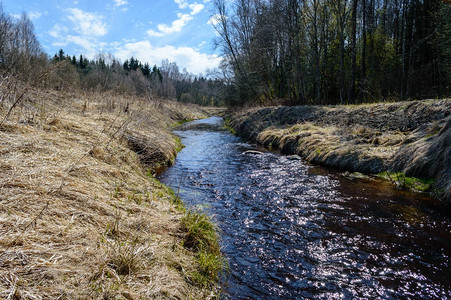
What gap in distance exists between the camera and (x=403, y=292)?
2.96m

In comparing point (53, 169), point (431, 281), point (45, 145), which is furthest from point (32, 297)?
point (431, 281)

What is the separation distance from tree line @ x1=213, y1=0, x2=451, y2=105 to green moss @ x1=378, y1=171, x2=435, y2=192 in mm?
11017

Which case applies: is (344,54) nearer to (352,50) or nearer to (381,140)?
(352,50)

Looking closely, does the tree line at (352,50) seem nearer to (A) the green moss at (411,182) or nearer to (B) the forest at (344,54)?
(B) the forest at (344,54)

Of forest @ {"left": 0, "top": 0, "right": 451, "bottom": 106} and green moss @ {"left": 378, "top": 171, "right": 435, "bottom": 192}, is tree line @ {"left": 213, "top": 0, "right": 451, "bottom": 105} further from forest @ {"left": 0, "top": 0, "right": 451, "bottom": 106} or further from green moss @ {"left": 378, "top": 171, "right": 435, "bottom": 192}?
green moss @ {"left": 378, "top": 171, "right": 435, "bottom": 192}

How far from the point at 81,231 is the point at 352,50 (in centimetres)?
1848

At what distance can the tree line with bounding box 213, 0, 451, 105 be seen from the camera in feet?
56.0

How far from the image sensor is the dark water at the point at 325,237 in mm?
3084

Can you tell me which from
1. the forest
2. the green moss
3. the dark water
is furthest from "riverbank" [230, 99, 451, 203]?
the forest

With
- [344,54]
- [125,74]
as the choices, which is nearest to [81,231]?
[344,54]

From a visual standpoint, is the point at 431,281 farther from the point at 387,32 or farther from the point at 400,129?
the point at 387,32

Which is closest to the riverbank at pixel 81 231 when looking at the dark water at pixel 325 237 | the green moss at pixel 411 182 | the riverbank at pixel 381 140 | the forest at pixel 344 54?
the dark water at pixel 325 237

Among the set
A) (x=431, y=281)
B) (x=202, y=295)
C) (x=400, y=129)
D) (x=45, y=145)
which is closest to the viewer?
(x=202, y=295)

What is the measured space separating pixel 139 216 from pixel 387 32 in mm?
27711
